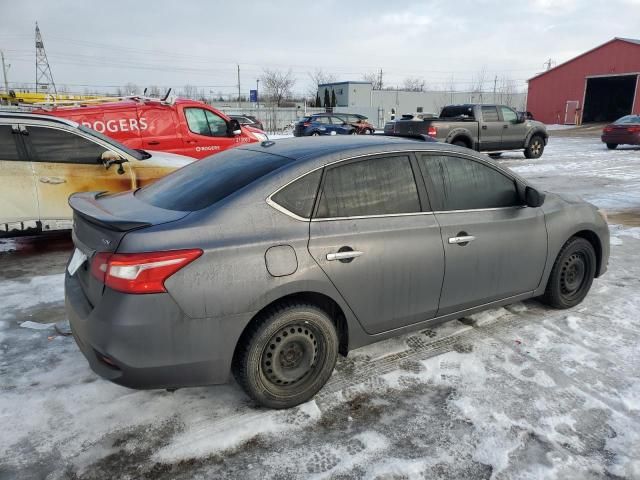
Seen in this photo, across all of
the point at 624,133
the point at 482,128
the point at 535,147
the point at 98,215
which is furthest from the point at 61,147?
the point at 624,133

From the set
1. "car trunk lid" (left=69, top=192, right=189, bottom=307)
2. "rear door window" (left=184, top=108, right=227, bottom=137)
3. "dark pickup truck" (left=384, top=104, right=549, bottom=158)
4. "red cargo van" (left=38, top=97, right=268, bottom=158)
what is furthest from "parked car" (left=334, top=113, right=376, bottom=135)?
"car trunk lid" (left=69, top=192, right=189, bottom=307)

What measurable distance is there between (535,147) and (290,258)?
53.8 ft

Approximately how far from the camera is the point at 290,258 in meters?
2.72

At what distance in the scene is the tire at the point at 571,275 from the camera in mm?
4211

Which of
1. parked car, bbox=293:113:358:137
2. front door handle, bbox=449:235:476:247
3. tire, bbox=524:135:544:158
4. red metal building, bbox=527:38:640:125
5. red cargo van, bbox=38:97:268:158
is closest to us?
front door handle, bbox=449:235:476:247

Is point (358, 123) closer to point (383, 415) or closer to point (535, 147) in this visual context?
point (535, 147)

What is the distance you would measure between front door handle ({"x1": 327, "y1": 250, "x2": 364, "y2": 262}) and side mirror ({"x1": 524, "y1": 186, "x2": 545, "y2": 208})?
163cm

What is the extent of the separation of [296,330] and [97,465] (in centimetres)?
125

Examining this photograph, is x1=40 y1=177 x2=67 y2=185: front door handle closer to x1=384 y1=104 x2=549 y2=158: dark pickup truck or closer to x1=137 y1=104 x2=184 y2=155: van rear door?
x1=137 y1=104 x2=184 y2=155: van rear door

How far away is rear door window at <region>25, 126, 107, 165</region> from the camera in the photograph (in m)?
5.77

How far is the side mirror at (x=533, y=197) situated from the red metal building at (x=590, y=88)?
37.5 metres

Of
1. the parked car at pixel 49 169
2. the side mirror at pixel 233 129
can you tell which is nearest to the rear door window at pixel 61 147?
the parked car at pixel 49 169

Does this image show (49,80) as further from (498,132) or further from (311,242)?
(311,242)

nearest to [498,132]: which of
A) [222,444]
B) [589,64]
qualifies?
[222,444]
